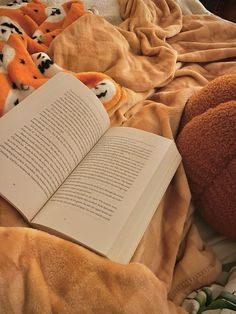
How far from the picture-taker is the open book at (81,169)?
495mm

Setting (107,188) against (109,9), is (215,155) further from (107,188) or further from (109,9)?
(109,9)

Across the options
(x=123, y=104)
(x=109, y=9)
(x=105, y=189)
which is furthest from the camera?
(x=109, y=9)

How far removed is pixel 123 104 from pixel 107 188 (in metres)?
0.30

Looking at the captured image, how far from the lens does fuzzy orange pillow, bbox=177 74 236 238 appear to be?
1.87 ft

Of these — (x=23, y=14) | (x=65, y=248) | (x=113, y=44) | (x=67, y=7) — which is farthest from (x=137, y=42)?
(x=65, y=248)

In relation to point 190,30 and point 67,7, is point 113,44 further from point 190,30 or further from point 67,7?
point 190,30

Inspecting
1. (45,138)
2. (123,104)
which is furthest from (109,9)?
(45,138)

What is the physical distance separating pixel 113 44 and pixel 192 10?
49 centimetres

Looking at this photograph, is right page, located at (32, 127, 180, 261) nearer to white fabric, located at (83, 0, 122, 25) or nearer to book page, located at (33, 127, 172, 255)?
book page, located at (33, 127, 172, 255)

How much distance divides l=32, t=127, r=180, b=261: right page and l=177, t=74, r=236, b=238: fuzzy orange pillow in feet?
0.15

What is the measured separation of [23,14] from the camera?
0.92 metres

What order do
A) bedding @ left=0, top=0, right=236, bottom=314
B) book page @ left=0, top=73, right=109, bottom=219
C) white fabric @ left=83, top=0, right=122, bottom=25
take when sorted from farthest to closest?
white fabric @ left=83, top=0, right=122, bottom=25 → book page @ left=0, top=73, right=109, bottom=219 → bedding @ left=0, top=0, right=236, bottom=314

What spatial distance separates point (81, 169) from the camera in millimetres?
588

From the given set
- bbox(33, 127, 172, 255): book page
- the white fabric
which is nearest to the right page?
bbox(33, 127, 172, 255): book page
